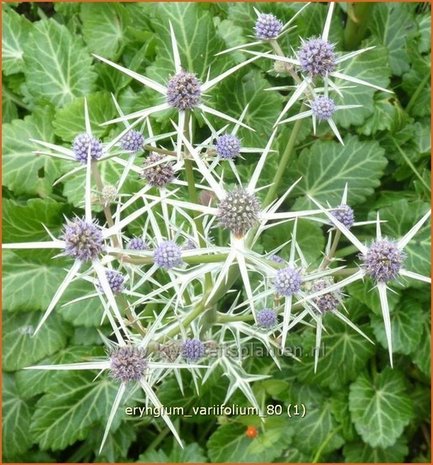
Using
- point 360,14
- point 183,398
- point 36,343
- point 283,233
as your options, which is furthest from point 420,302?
point 36,343

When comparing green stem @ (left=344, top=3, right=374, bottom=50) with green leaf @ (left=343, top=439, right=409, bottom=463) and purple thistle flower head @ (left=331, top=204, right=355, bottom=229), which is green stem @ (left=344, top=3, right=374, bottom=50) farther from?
green leaf @ (left=343, top=439, right=409, bottom=463)

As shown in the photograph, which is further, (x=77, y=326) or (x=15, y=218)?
(x=77, y=326)

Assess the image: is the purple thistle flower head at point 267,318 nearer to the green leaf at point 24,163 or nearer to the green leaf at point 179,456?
the green leaf at point 179,456

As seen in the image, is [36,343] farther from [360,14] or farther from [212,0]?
[360,14]

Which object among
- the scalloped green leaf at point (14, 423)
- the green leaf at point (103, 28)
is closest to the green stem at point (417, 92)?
the green leaf at point (103, 28)

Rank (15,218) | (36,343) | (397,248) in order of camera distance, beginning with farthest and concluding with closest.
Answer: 1. (36,343)
2. (15,218)
3. (397,248)

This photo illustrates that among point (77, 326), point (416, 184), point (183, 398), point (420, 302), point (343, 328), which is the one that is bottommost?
point (183, 398)

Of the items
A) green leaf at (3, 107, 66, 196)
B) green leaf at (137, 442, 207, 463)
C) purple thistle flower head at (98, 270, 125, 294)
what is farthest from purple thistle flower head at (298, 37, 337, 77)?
green leaf at (137, 442, 207, 463)
